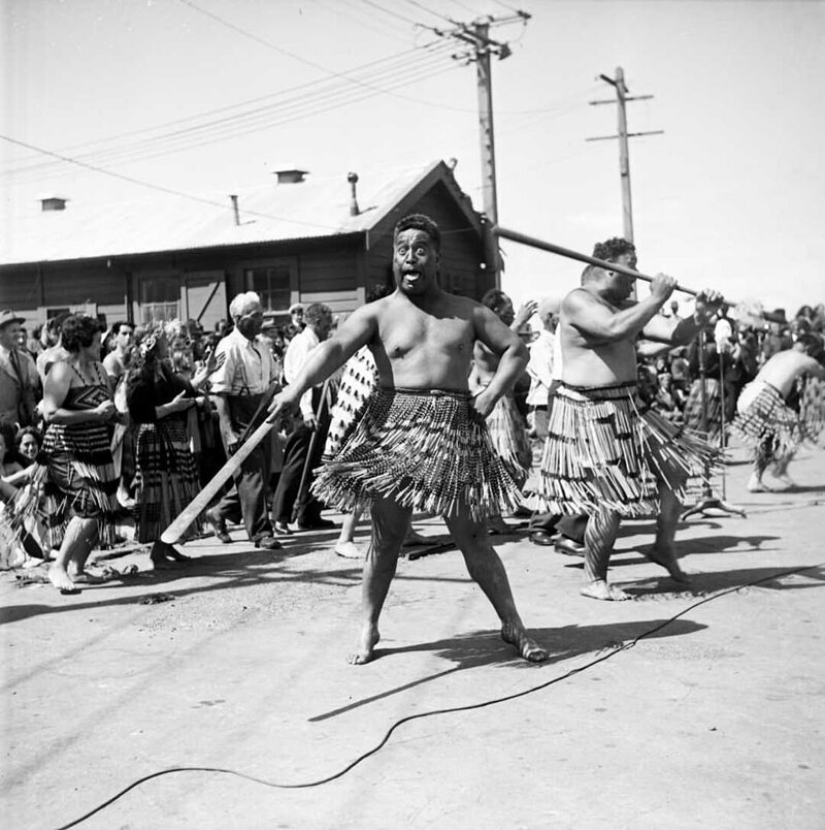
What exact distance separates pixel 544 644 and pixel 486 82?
661 inches

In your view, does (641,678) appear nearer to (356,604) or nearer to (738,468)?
(356,604)

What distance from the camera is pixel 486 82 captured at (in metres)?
20.3

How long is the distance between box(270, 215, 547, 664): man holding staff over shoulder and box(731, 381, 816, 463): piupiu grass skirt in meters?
6.31

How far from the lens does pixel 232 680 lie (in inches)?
183

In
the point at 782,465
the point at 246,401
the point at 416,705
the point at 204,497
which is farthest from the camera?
the point at 782,465

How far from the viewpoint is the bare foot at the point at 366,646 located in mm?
4828

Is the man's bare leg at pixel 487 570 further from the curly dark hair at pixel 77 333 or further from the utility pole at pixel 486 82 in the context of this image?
the utility pole at pixel 486 82

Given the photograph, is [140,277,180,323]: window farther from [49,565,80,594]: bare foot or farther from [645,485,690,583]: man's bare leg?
[645,485,690,583]: man's bare leg

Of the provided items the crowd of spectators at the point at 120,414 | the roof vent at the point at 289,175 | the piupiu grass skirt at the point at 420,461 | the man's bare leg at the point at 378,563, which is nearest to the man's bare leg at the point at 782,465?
the crowd of spectators at the point at 120,414

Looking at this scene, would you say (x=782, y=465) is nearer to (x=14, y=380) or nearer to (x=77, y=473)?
(x=77, y=473)

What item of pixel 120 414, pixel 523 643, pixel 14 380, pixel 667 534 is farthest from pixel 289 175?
pixel 523 643

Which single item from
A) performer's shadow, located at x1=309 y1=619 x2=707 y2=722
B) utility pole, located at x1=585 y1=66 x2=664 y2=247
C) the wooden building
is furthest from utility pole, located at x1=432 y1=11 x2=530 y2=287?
performer's shadow, located at x1=309 y1=619 x2=707 y2=722

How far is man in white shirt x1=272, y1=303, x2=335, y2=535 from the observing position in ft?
29.2

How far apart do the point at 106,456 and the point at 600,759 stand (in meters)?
4.23
